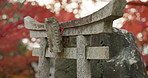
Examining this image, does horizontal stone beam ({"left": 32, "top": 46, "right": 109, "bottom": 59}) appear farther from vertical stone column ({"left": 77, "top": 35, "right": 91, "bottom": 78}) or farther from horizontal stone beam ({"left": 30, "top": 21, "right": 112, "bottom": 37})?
horizontal stone beam ({"left": 30, "top": 21, "right": 112, "bottom": 37})

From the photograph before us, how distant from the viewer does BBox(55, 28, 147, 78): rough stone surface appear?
4.32 metres

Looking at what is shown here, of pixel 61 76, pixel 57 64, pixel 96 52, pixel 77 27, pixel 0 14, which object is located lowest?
pixel 61 76

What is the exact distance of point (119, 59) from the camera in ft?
14.8

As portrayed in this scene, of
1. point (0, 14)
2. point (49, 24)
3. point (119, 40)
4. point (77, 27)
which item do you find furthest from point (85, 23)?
point (0, 14)

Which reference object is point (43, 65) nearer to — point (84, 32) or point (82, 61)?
point (82, 61)

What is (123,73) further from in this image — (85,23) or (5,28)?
(5,28)

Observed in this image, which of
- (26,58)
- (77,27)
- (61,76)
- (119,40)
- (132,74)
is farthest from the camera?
(26,58)

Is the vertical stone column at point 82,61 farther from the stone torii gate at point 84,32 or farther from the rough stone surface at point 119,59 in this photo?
the rough stone surface at point 119,59

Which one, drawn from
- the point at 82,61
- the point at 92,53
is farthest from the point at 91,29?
the point at 82,61

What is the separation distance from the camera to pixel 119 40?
464 cm

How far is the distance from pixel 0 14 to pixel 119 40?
536 centimetres

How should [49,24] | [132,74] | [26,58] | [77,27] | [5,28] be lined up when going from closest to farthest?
[77,27]
[49,24]
[132,74]
[5,28]
[26,58]

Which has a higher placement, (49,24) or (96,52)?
(49,24)

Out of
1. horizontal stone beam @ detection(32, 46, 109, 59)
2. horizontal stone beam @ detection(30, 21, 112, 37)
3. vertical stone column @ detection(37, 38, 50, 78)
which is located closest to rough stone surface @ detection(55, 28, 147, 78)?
horizontal stone beam @ detection(32, 46, 109, 59)
